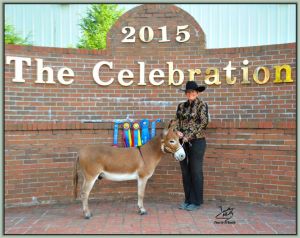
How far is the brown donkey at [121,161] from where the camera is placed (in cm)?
537

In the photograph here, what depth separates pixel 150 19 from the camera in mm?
6961

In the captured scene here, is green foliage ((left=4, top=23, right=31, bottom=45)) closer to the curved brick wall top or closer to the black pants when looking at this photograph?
the curved brick wall top

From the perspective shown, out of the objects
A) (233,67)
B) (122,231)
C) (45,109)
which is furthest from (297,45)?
(45,109)

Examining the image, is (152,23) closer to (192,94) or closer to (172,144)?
(192,94)

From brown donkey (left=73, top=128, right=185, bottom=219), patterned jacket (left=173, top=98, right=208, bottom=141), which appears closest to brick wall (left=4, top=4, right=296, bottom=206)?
patterned jacket (left=173, top=98, right=208, bottom=141)

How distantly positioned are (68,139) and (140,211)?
6.74 ft

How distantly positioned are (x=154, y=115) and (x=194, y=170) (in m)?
1.57

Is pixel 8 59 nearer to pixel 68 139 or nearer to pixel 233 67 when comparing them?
pixel 68 139

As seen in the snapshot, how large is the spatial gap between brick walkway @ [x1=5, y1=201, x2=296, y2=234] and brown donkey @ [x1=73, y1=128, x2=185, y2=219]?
338 mm

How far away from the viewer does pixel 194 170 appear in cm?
588
